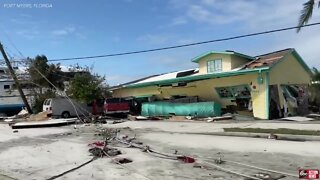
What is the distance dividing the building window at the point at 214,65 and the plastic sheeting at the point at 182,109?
11.8ft

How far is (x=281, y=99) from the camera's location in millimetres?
28469

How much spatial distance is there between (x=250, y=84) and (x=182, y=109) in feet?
20.5

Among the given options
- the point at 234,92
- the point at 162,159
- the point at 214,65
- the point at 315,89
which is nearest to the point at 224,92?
the point at 234,92

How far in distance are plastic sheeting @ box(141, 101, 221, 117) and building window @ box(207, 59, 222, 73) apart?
11.8 ft

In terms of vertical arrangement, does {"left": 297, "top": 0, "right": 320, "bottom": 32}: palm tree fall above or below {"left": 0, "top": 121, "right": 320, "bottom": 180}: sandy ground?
above

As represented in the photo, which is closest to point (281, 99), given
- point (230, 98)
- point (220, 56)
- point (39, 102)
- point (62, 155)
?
point (230, 98)

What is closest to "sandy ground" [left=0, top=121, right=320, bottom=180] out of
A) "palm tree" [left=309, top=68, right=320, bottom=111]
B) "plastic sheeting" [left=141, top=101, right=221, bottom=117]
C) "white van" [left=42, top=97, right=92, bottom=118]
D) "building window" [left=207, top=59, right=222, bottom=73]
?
"plastic sheeting" [left=141, top=101, right=221, bottom=117]

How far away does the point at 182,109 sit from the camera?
1292 inches

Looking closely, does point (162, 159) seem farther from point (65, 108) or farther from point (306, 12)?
point (65, 108)

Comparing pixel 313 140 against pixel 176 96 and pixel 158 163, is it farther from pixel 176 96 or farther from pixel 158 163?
Result: pixel 176 96

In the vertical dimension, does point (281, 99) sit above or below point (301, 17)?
below

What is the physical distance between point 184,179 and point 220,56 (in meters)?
23.9

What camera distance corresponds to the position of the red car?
121 ft

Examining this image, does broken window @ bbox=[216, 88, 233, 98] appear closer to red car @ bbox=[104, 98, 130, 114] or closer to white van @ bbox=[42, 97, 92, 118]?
red car @ bbox=[104, 98, 130, 114]
